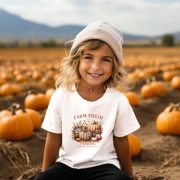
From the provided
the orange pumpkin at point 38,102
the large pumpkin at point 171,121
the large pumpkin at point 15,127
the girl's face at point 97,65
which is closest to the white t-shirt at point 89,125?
the girl's face at point 97,65

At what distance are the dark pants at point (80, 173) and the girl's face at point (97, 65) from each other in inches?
25.7

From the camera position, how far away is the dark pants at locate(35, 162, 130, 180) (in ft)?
9.36

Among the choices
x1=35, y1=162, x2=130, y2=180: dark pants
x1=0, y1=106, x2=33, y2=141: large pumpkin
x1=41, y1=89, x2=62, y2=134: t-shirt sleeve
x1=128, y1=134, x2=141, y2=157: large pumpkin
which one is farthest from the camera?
x1=0, y1=106, x2=33, y2=141: large pumpkin

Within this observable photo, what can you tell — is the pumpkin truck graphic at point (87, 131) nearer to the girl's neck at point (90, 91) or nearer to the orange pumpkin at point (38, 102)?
the girl's neck at point (90, 91)

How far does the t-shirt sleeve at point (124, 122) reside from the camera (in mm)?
3062

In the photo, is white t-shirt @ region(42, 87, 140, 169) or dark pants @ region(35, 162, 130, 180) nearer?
dark pants @ region(35, 162, 130, 180)

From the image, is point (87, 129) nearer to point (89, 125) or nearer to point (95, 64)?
point (89, 125)

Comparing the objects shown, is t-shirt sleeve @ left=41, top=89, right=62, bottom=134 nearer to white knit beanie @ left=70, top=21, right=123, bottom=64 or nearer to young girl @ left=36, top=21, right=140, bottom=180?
young girl @ left=36, top=21, right=140, bottom=180

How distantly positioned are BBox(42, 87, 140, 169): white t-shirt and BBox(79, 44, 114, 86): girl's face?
0.48ft

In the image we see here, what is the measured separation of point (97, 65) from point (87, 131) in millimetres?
501

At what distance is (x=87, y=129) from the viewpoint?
119 inches

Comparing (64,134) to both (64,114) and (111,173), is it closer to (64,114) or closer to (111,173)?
(64,114)

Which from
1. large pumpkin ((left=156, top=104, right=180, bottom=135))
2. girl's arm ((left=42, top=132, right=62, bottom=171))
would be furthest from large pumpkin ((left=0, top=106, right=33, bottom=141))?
girl's arm ((left=42, top=132, right=62, bottom=171))

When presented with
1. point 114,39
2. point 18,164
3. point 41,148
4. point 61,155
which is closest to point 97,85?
point 114,39
